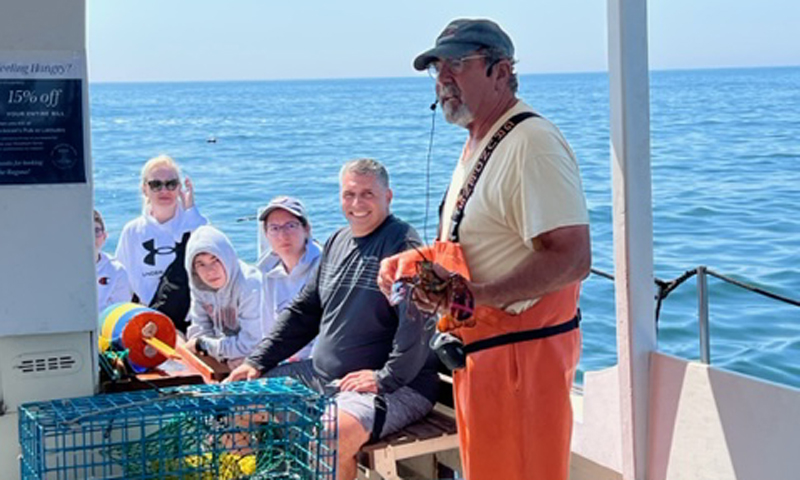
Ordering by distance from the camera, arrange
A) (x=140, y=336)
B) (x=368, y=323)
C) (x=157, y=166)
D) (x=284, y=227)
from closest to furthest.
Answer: (x=140, y=336) < (x=368, y=323) < (x=284, y=227) < (x=157, y=166)

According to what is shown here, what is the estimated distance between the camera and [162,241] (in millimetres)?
5574

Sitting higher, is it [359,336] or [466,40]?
[466,40]

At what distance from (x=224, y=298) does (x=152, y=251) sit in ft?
3.19

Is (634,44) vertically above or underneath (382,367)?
above

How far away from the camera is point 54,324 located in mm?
2633

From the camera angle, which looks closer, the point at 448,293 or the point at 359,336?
the point at 448,293

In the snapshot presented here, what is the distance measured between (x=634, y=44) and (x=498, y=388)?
1.22m

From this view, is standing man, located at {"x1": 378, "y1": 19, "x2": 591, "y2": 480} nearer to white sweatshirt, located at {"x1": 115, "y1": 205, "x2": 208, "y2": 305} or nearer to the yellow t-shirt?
the yellow t-shirt

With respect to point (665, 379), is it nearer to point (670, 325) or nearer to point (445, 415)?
point (445, 415)

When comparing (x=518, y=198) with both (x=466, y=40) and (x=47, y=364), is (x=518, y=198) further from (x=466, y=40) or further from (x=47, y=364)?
(x=47, y=364)

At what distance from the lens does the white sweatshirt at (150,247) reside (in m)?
5.52

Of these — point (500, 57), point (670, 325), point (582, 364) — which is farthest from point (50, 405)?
point (670, 325)

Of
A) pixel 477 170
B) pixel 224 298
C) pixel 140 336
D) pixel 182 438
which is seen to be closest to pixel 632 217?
pixel 477 170

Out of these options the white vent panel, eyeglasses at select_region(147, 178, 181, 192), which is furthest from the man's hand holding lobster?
eyeglasses at select_region(147, 178, 181, 192)
